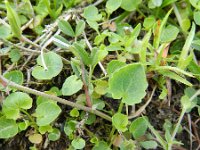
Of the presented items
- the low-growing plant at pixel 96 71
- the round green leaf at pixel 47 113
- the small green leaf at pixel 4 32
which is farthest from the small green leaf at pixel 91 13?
the round green leaf at pixel 47 113

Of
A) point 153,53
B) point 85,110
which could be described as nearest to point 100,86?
point 85,110

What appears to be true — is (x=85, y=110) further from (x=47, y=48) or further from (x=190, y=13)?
(x=190, y=13)

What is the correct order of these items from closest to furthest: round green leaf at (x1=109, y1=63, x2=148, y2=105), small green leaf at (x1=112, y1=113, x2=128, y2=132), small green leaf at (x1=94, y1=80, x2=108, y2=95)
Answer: round green leaf at (x1=109, y1=63, x2=148, y2=105)
small green leaf at (x1=112, y1=113, x2=128, y2=132)
small green leaf at (x1=94, y1=80, x2=108, y2=95)

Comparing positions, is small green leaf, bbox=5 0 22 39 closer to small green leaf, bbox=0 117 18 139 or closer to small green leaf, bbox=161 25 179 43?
small green leaf, bbox=0 117 18 139

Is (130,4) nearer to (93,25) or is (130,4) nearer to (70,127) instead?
(93,25)

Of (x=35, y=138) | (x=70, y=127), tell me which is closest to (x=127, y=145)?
(x=70, y=127)

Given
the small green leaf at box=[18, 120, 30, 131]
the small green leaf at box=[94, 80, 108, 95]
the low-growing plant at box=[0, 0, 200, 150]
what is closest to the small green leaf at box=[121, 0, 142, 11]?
the low-growing plant at box=[0, 0, 200, 150]
